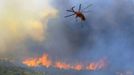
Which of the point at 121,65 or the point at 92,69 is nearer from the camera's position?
the point at 121,65

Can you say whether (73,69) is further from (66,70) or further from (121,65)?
(121,65)

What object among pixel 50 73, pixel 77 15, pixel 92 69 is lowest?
pixel 77 15

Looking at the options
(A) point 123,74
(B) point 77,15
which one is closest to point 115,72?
(A) point 123,74

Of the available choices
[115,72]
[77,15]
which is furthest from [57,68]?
[77,15]

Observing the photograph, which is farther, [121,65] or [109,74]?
[109,74]

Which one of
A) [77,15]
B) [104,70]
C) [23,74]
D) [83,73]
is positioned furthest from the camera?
[23,74]

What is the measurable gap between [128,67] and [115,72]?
17218 millimetres

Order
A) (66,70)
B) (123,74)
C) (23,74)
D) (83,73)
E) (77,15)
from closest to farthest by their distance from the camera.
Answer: (77,15), (123,74), (83,73), (66,70), (23,74)

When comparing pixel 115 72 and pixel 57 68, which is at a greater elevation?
pixel 57 68

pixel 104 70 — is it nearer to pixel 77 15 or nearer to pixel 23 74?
pixel 23 74

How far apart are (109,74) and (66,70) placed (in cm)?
3725

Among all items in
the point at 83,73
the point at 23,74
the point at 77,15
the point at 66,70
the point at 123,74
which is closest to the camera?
the point at 77,15

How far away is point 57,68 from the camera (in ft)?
600

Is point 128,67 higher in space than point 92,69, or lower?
lower
